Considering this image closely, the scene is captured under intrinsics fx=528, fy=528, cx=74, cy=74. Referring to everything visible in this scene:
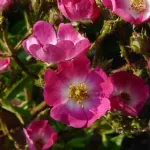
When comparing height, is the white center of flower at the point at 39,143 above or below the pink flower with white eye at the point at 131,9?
below

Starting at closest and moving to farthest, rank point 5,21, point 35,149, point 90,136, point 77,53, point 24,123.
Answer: point 77,53
point 5,21
point 35,149
point 24,123
point 90,136

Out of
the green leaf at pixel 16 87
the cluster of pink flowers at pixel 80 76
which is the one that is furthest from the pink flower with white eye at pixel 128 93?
the green leaf at pixel 16 87

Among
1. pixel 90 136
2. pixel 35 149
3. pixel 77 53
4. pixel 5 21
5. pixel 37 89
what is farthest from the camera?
pixel 37 89

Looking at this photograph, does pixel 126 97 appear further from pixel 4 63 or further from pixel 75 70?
pixel 4 63

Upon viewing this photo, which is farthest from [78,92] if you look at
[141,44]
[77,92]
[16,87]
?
[16,87]

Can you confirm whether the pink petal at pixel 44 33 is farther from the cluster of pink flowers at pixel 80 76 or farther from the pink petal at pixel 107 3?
the pink petal at pixel 107 3

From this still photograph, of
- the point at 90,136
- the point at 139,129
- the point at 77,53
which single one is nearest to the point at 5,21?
the point at 77,53

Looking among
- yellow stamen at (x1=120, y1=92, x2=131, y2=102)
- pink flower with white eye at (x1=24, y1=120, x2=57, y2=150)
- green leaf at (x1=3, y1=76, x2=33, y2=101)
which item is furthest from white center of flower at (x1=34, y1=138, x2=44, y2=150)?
yellow stamen at (x1=120, y1=92, x2=131, y2=102)

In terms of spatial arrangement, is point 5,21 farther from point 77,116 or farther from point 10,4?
point 77,116

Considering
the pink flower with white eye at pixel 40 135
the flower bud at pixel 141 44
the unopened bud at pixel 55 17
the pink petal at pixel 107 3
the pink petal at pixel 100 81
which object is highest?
the pink petal at pixel 107 3
